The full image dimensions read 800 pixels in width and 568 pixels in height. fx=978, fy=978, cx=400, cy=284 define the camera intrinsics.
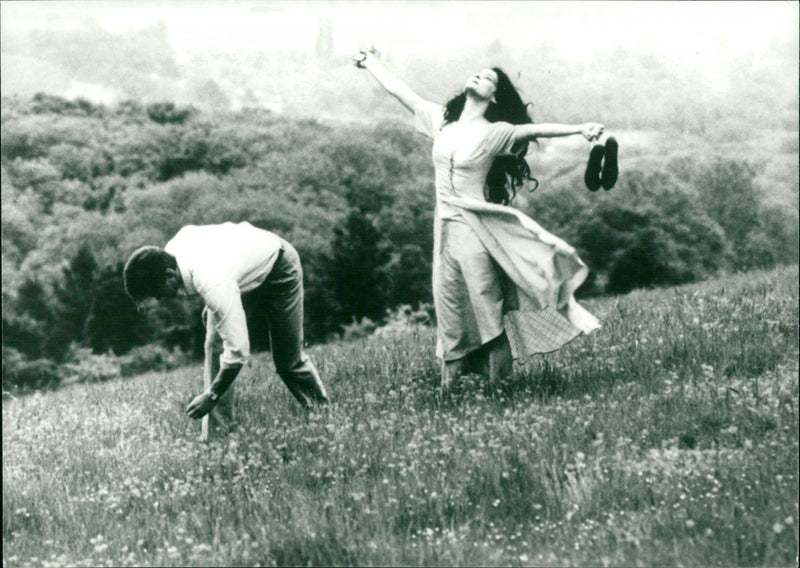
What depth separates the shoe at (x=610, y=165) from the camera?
5.80 m

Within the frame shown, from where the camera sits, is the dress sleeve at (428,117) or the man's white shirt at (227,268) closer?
the man's white shirt at (227,268)

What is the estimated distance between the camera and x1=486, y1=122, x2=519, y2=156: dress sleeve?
21.8ft

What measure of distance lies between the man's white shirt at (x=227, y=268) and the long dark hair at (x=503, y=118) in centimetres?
160

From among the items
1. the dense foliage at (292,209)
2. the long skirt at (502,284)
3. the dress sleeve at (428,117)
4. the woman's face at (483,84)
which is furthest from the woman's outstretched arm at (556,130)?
the dense foliage at (292,209)

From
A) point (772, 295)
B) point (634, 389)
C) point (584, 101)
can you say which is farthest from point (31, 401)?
point (584, 101)

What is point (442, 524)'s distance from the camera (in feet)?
14.9

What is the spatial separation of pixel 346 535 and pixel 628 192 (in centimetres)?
1474

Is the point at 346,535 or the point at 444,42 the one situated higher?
the point at 444,42

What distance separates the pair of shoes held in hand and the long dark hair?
38.9 inches

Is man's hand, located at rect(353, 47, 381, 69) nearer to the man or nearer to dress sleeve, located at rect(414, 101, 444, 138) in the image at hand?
dress sleeve, located at rect(414, 101, 444, 138)

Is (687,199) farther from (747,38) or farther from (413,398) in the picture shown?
(413,398)

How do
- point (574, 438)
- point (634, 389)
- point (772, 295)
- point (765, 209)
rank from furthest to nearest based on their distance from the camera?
point (765, 209) → point (772, 295) → point (634, 389) → point (574, 438)

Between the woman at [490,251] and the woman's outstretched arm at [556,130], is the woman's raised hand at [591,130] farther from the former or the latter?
the woman at [490,251]

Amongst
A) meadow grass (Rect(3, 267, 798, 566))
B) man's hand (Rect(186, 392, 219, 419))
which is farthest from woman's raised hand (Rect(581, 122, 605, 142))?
man's hand (Rect(186, 392, 219, 419))
